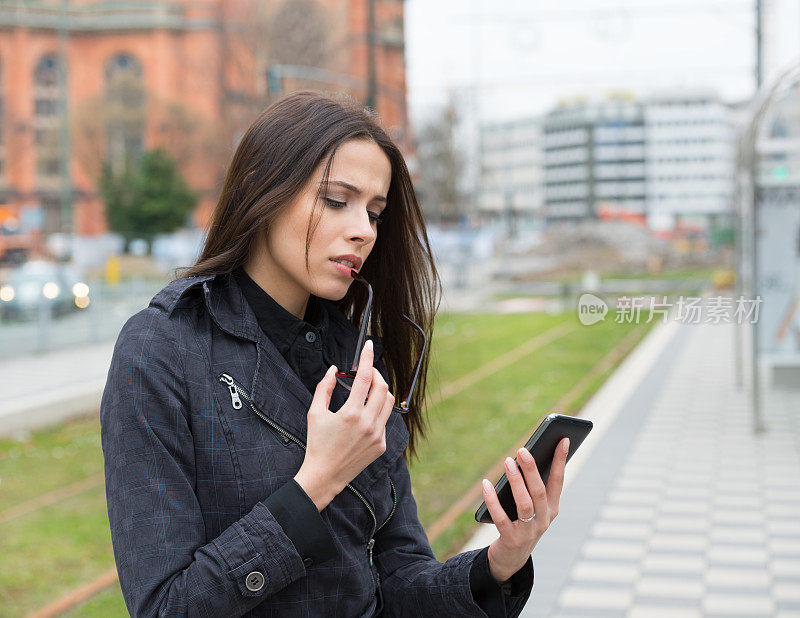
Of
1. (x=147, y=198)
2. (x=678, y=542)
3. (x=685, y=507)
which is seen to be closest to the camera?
(x=678, y=542)

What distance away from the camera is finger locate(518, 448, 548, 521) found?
1.55m

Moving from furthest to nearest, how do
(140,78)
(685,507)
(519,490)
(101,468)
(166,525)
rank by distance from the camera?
(140,78), (101,468), (685,507), (519,490), (166,525)

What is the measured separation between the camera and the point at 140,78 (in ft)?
165

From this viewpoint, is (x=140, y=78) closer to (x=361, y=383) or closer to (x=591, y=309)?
(x=591, y=309)

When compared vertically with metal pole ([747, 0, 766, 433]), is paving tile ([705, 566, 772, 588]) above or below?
below

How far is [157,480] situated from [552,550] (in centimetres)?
450

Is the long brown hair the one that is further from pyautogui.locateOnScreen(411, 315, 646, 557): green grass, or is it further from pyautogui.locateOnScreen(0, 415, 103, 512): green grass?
pyautogui.locateOnScreen(0, 415, 103, 512): green grass

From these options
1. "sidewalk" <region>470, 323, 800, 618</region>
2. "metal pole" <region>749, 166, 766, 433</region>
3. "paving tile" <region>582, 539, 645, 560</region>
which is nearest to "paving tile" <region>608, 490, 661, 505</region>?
"sidewalk" <region>470, 323, 800, 618</region>

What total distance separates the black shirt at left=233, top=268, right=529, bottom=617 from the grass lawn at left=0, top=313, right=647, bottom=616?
1.41ft

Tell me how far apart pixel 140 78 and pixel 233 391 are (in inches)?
2040

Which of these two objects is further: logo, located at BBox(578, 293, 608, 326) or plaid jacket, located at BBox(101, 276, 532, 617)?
logo, located at BBox(578, 293, 608, 326)

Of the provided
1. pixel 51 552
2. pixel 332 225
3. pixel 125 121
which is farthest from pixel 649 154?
pixel 125 121

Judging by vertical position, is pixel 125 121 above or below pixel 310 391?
above

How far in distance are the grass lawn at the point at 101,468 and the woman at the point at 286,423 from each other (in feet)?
1.53
